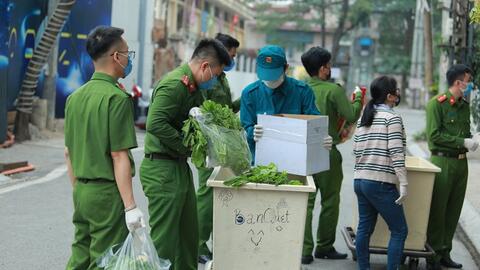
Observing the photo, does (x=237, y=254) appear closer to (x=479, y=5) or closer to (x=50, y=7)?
(x=479, y=5)

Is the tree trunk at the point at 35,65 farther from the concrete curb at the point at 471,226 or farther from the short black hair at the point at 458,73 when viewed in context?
the short black hair at the point at 458,73

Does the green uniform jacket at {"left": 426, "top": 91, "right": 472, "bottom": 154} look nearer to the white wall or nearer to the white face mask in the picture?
the white face mask

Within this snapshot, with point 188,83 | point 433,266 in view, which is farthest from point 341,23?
point 188,83

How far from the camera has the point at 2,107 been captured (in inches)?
573

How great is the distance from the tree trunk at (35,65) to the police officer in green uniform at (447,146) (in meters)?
10.4

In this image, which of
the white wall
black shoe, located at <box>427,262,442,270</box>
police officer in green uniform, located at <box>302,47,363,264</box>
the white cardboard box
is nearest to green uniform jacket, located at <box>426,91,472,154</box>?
police officer in green uniform, located at <box>302,47,363,264</box>

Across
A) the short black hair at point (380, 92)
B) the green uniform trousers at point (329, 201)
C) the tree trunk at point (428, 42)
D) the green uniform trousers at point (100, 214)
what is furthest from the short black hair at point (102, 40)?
the tree trunk at point (428, 42)

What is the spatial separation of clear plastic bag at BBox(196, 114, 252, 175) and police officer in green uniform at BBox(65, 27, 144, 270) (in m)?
0.73

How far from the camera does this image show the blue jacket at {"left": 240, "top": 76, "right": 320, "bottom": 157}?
6539 mm

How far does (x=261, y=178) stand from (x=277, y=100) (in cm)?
151

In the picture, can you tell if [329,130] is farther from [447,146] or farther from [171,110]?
[171,110]

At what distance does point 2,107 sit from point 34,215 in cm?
610

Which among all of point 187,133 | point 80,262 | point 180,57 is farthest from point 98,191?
point 180,57

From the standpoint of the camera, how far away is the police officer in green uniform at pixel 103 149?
4.44m
